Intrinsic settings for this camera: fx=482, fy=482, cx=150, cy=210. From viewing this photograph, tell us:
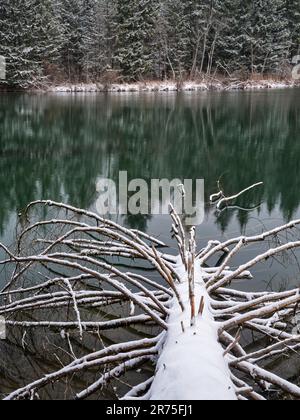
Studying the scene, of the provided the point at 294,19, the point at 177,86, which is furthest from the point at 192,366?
the point at 294,19

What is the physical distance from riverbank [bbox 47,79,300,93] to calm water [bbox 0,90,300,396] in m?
8.46

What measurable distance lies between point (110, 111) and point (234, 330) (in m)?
21.2

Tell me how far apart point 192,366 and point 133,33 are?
37.3 meters

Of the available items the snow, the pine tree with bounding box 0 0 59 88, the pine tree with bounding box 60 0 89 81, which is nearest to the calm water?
the snow

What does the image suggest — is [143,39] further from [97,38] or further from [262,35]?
[262,35]

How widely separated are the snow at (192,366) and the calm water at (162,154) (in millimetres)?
1701

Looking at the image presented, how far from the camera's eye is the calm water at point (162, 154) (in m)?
8.29

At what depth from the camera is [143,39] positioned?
37781mm

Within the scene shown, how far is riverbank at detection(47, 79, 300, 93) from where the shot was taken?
3662cm

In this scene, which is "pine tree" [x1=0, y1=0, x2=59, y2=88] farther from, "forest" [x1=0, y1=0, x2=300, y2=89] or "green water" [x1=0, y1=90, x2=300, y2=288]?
"green water" [x1=0, y1=90, x2=300, y2=288]

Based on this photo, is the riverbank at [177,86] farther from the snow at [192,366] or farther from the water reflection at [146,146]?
the snow at [192,366]

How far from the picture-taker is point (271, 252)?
3.72 m
